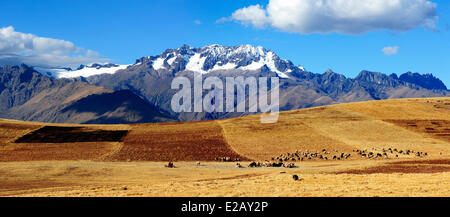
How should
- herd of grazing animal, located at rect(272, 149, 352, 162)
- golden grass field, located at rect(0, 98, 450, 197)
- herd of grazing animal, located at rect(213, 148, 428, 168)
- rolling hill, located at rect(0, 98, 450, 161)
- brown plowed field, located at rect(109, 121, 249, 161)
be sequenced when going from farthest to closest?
1. rolling hill, located at rect(0, 98, 450, 161)
2. brown plowed field, located at rect(109, 121, 249, 161)
3. herd of grazing animal, located at rect(272, 149, 352, 162)
4. herd of grazing animal, located at rect(213, 148, 428, 168)
5. golden grass field, located at rect(0, 98, 450, 197)

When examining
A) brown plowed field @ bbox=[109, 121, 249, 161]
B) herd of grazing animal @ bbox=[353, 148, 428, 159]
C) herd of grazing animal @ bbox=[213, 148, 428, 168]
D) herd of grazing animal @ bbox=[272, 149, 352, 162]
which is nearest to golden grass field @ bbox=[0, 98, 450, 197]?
brown plowed field @ bbox=[109, 121, 249, 161]

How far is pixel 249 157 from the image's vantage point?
86.1 meters

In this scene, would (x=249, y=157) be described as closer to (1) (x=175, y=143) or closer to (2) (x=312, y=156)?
(2) (x=312, y=156)

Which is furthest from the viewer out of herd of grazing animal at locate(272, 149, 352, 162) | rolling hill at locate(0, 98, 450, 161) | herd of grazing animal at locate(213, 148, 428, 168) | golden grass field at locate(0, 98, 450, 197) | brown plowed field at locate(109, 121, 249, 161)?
rolling hill at locate(0, 98, 450, 161)

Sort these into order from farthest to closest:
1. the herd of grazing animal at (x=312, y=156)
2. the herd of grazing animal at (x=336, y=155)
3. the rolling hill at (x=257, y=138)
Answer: the rolling hill at (x=257, y=138) < the herd of grazing animal at (x=312, y=156) < the herd of grazing animal at (x=336, y=155)

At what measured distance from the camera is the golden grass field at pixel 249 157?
39.0 metres

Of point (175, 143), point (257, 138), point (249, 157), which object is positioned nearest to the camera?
point (249, 157)

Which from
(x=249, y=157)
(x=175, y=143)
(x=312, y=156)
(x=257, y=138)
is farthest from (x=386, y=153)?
(x=175, y=143)

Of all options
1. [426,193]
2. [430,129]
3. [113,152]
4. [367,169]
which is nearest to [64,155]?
[113,152]

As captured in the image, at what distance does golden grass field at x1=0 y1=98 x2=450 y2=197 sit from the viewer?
39.0 meters

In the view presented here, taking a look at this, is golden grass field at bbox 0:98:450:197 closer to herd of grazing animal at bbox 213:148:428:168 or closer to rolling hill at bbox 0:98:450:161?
rolling hill at bbox 0:98:450:161

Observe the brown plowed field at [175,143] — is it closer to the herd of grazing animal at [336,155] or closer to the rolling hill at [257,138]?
the rolling hill at [257,138]

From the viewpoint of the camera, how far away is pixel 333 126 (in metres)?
111

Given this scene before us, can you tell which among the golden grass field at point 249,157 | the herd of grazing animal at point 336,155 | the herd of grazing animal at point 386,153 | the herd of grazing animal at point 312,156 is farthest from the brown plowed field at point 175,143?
the herd of grazing animal at point 386,153
